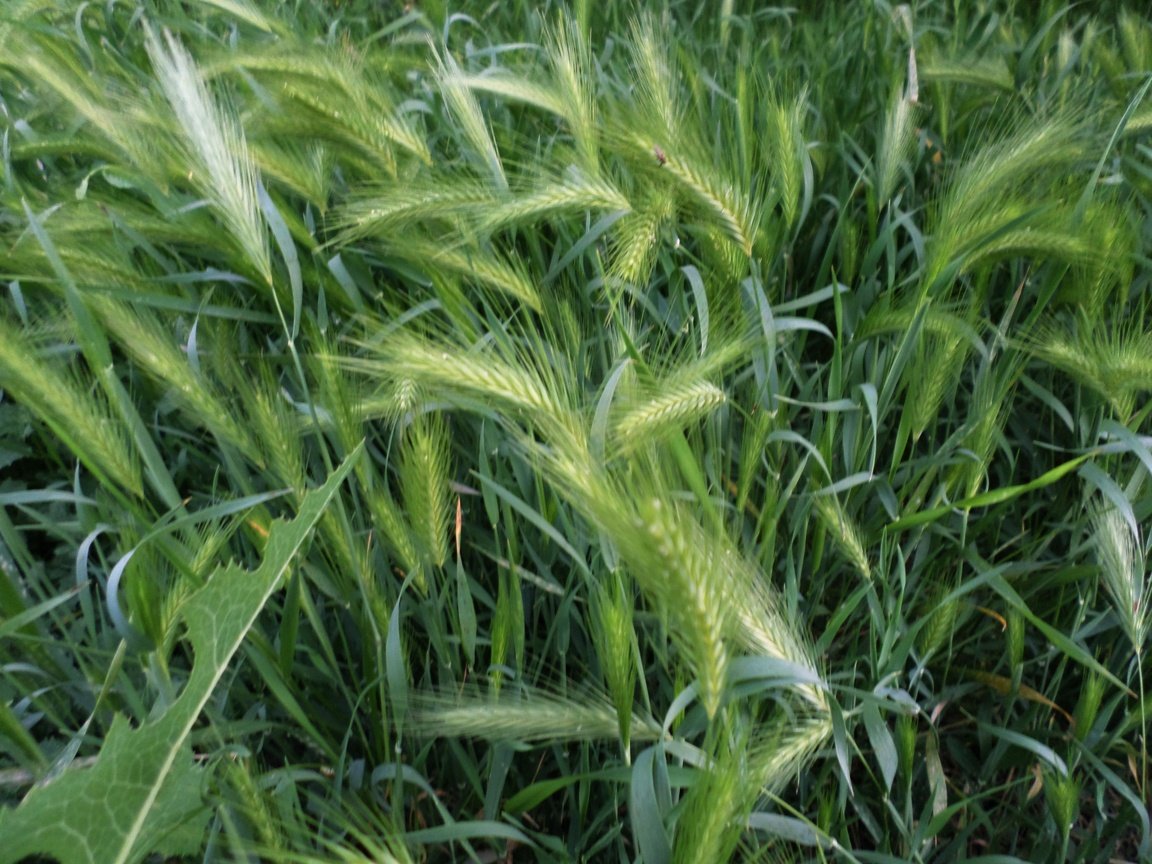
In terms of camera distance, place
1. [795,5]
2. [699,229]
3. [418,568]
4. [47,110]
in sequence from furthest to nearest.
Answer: [795,5], [47,110], [699,229], [418,568]

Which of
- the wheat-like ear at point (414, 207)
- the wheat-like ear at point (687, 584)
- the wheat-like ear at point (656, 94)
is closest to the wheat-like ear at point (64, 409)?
the wheat-like ear at point (414, 207)

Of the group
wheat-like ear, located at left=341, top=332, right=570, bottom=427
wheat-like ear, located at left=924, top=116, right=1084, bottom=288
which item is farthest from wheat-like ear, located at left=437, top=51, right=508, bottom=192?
wheat-like ear, located at left=924, top=116, right=1084, bottom=288

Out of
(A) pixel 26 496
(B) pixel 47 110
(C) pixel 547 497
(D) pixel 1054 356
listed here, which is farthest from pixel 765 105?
(B) pixel 47 110

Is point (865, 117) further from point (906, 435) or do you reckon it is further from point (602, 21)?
point (906, 435)

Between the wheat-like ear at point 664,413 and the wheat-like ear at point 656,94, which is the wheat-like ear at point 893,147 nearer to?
the wheat-like ear at point 656,94

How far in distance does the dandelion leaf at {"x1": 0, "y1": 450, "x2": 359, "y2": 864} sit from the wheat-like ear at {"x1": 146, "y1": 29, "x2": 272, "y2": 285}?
1.32 ft

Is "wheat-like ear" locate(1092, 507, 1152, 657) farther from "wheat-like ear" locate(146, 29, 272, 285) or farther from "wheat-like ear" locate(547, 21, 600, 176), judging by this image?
"wheat-like ear" locate(146, 29, 272, 285)

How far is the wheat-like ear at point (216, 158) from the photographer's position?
3.33 feet

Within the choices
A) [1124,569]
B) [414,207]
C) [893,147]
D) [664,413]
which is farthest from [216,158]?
[1124,569]

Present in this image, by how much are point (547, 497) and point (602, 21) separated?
1.71 metres

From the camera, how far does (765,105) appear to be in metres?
1.57

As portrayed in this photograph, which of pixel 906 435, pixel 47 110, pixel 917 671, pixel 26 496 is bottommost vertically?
pixel 917 671

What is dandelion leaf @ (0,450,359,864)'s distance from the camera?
2.04 feet

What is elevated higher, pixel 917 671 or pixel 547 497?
pixel 547 497
